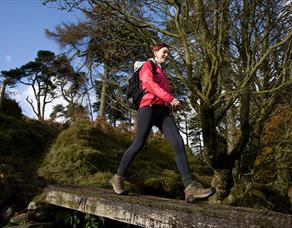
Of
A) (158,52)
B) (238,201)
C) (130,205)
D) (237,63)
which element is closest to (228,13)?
(237,63)

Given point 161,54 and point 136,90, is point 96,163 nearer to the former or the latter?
point 136,90

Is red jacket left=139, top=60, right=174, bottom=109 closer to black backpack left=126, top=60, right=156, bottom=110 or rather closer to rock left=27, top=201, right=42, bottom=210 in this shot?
black backpack left=126, top=60, right=156, bottom=110

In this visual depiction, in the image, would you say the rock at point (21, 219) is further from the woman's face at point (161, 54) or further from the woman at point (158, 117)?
the woman's face at point (161, 54)

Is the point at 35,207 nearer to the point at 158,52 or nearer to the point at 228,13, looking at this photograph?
the point at 158,52

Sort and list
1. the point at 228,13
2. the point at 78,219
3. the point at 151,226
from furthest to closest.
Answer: the point at 228,13 → the point at 78,219 → the point at 151,226

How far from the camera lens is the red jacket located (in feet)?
11.2

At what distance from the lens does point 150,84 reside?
348cm

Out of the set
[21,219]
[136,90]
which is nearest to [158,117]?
[136,90]

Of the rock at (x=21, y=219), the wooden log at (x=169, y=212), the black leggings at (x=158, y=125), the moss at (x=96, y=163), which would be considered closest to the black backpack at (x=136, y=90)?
the black leggings at (x=158, y=125)

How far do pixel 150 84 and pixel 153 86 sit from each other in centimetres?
5

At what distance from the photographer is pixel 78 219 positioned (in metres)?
4.47

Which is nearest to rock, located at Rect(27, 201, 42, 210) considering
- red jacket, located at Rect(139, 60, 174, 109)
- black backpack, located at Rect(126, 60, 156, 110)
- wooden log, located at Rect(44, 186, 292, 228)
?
wooden log, located at Rect(44, 186, 292, 228)

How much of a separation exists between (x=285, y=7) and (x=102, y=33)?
3.49 metres

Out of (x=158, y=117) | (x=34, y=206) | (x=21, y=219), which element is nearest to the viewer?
(x=158, y=117)
